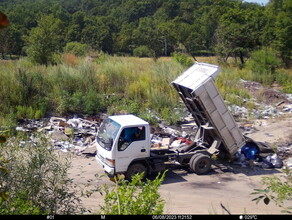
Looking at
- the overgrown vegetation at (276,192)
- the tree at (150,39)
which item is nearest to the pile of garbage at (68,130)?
the overgrown vegetation at (276,192)

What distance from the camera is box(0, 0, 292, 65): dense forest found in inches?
1049

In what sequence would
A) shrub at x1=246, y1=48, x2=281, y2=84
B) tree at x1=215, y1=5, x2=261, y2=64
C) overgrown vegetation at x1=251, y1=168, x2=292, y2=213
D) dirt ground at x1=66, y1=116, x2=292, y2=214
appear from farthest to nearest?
tree at x1=215, y1=5, x2=261, y2=64, shrub at x1=246, y1=48, x2=281, y2=84, dirt ground at x1=66, y1=116, x2=292, y2=214, overgrown vegetation at x1=251, y1=168, x2=292, y2=213

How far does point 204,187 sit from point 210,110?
2.37m

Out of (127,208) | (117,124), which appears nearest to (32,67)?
(117,124)

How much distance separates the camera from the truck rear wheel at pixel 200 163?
11898 mm

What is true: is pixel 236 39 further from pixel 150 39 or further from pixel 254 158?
pixel 254 158

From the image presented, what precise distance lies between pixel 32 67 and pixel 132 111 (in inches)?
259

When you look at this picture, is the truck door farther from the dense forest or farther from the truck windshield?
the dense forest

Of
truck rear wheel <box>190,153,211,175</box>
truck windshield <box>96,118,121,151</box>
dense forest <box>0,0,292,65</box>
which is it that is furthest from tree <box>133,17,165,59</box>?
truck windshield <box>96,118,121,151</box>

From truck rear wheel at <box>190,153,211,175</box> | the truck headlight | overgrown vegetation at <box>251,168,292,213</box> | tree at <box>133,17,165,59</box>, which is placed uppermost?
overgrown vegetation at <box>251,168,292,213</box>

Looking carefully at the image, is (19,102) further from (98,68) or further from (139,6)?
(139,6)

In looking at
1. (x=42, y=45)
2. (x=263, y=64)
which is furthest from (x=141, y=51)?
(x=42, y=45)

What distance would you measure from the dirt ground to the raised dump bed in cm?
92

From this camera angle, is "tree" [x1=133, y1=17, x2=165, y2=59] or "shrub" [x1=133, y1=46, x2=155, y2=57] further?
"tree" [x1=133, y1=17, x2=165, y2=59]
